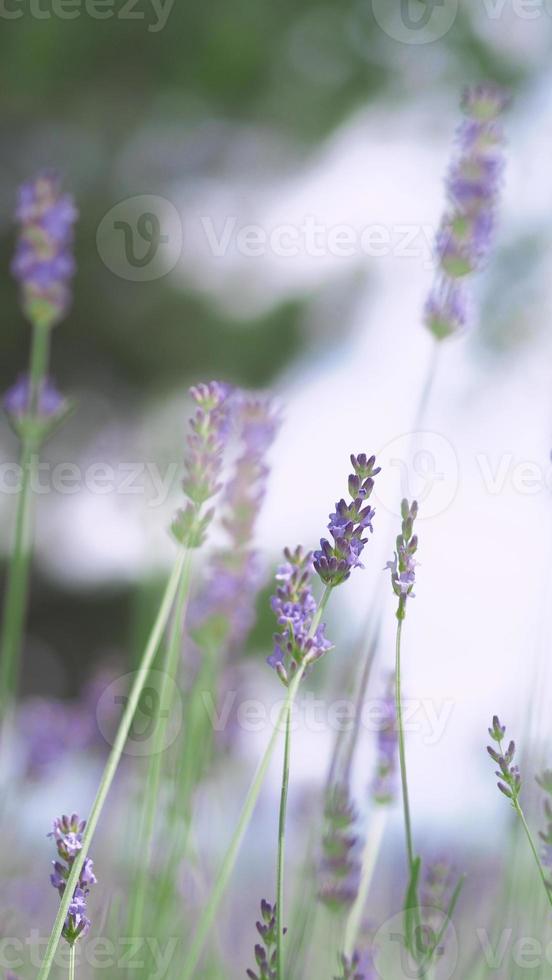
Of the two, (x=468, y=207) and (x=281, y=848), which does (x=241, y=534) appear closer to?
(x=468, y=207)

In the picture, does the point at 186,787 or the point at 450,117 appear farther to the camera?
the point at 450,117

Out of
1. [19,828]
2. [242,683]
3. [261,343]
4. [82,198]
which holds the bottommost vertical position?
[19,828]

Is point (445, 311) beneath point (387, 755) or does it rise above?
above

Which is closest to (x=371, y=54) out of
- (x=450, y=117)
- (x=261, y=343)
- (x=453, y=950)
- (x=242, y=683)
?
(x=450, y=117)

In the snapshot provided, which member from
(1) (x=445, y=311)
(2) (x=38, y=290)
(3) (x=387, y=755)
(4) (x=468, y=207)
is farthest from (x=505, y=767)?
(2) (x=38, y=290)

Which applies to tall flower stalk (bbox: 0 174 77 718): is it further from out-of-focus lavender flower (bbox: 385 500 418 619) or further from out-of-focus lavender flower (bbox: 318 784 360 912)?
out-of-focus lavender flower (bbox: 385 500 418 619)

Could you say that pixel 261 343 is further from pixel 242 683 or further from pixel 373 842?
pixel 373 842

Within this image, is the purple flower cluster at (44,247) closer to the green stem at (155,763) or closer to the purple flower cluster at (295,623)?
the green stem at (155,763)
